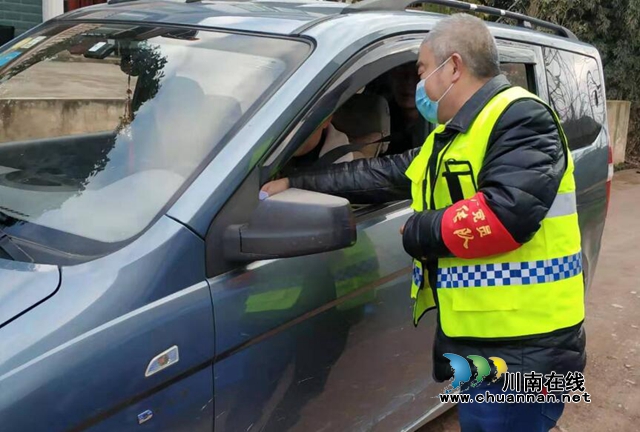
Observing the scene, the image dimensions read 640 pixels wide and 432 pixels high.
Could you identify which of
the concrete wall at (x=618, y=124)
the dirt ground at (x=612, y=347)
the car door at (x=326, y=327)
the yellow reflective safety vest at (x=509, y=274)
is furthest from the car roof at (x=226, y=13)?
the concrete wall at (x=618, y=124)

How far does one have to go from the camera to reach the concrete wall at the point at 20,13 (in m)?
7.64

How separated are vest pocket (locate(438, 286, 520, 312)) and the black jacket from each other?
4.3 inches

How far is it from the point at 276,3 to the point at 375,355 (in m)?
1.47

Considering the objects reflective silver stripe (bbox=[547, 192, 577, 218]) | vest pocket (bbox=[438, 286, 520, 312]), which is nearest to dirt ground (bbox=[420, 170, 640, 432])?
vest pocket (bbox=[438, 286, 520, 312])

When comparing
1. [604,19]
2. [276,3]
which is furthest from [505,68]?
[604,19]

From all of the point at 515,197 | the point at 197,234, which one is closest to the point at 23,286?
the point at 197,234

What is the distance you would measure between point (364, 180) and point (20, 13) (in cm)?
662

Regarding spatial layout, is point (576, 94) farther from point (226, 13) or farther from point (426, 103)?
point (226, 13)

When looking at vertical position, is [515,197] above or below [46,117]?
above

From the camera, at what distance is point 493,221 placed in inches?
71.6

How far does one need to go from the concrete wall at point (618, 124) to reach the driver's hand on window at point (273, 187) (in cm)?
1057

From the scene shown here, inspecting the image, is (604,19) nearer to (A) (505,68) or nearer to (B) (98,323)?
(A) (505,68)

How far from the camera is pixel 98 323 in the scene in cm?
164

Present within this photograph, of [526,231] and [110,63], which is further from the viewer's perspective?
[110,63]
